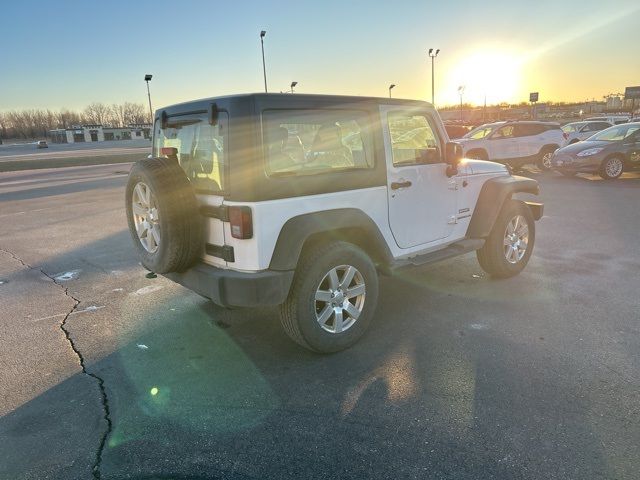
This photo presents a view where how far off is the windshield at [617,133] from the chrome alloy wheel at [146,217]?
44.2ft

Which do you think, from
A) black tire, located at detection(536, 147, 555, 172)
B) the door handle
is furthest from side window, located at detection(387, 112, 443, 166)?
black tire, located at detection(536, 147, 555, 172)

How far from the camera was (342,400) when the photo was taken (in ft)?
9.66

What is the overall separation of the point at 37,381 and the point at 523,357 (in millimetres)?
3602

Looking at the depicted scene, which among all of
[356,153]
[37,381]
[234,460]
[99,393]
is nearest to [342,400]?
[234,460]

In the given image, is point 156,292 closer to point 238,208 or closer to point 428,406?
point 238,208

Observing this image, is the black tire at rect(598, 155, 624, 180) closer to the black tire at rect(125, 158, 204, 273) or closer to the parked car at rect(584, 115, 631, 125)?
the parked car at rect(584, 115, 631, 125)

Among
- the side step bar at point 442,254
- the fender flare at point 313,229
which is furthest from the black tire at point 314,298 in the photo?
the side step bar at point 442,254

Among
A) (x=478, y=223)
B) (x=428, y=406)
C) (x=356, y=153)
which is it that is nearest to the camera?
(x=428, y=406)

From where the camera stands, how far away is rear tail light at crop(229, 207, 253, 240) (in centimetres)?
300

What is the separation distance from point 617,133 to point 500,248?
35.7ft

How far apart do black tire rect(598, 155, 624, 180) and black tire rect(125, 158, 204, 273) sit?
12.9 metres

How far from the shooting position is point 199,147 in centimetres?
347

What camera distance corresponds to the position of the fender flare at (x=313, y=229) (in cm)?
313

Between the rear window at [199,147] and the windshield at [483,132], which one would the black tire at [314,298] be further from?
the windshield at [483,132]
